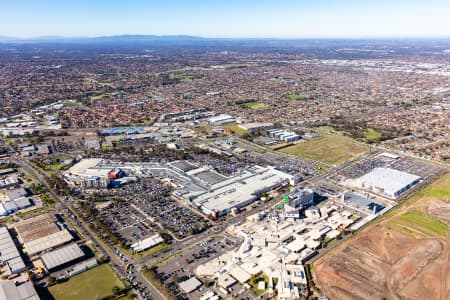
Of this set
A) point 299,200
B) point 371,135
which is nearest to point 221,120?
point 371,135

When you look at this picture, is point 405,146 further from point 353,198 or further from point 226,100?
point 226,100

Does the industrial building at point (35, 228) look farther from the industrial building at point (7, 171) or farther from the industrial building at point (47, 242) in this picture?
the industrial building at point (7, 171)

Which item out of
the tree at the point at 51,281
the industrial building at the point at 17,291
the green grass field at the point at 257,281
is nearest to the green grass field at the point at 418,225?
the green grass field at the point at 257,281

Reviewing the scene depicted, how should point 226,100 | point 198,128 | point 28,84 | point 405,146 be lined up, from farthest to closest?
point 28,84 → point 226,100 → point 198,128 → point 405,146

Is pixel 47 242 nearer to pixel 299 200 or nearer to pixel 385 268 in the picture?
pixel 299 200

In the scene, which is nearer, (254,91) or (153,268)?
(153,268)

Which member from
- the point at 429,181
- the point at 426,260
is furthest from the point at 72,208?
the point at 429,181
